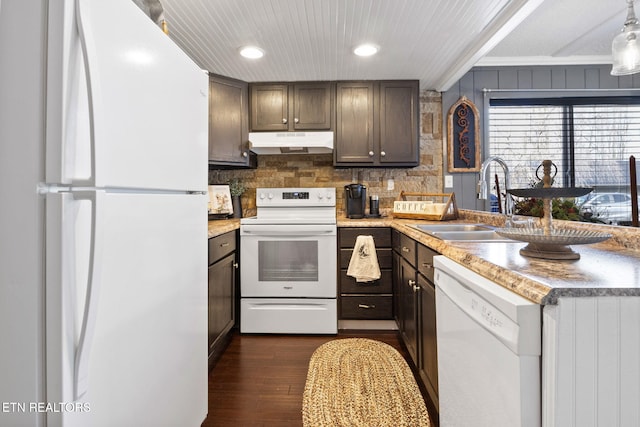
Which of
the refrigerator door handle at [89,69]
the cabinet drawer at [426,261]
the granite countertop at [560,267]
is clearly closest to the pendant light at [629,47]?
the granite countertop at [560,267]

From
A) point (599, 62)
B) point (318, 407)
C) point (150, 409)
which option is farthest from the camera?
point (599, 62)

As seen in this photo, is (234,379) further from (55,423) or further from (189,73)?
(189,73)

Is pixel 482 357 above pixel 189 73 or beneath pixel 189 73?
beneath

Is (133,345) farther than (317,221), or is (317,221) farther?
(317,221)

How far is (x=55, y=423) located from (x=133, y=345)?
24cm

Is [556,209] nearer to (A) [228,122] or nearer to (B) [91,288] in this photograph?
(B) [91,288]

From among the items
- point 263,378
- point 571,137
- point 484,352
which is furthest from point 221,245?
point 571,137

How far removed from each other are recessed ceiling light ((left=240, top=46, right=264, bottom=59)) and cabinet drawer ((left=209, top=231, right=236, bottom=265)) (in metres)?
1.35

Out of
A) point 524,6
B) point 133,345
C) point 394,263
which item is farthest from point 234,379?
point 524,6

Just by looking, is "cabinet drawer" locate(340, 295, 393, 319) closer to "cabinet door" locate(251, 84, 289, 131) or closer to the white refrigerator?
"cabinet door" locate(251, 84, 289, 131)

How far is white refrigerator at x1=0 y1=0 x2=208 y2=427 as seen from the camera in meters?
0.66

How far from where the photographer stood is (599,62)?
3.16 m

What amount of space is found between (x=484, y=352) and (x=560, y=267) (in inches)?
11.8

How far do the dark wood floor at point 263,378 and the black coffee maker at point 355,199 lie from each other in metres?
1.04
